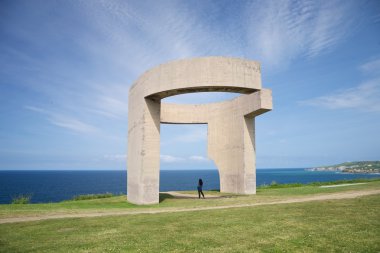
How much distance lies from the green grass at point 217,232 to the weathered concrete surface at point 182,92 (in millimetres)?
7023

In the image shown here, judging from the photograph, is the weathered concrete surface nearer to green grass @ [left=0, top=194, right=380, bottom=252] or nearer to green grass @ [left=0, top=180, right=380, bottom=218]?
green grass @ [left=0, top=180, right=380, bottom=218]

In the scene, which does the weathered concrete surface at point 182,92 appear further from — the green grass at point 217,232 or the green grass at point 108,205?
the green grass at point 217,232

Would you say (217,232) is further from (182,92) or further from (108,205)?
(182,92)

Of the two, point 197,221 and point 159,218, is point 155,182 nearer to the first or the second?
point 159,218

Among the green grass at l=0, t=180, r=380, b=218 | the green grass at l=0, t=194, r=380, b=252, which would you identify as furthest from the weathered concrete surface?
the green grass at l=0, t=194, r=380, b=252

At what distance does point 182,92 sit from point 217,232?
1119 centimetres

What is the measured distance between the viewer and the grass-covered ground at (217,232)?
6.19 m

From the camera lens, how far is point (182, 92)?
57.3ft

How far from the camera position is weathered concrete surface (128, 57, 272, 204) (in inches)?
651

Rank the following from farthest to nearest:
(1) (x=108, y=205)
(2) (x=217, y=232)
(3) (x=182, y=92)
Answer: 1. (3) (x=182, y=92)
2. (1) (x=108, y=205)
3. (2) (x=217, y=232)

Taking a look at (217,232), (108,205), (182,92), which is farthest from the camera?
(182,92)

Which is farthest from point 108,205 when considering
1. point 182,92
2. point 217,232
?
point 217,232

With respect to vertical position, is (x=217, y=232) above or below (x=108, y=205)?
above

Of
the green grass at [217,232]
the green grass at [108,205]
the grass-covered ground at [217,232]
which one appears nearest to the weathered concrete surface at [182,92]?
the green grass at [108,205]
